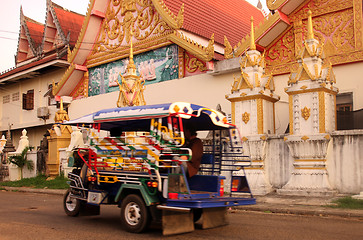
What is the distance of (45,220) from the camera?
9.16m

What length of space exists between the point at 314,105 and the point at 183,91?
805cm

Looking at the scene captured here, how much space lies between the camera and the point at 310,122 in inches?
472

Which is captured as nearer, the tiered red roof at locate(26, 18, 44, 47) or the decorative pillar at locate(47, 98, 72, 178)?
the decorative pillar at locate(47, 98, 72, 178)

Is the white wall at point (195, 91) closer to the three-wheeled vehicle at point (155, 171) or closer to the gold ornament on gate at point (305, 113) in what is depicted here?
the gold ornament on gate at point (305, 113)

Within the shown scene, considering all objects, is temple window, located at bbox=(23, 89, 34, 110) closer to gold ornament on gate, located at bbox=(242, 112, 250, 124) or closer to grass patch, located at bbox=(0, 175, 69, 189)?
grass patch, located at bbox=(0, 175, 69, 189)

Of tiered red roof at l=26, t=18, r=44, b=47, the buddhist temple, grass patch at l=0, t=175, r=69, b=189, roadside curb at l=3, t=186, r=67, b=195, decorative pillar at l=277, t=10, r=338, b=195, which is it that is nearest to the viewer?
decorative pillar at l=277, t=10, r=338, b=195

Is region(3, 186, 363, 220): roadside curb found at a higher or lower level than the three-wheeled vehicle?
lower

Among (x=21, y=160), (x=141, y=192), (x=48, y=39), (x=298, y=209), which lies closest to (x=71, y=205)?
(x=141, y=192)

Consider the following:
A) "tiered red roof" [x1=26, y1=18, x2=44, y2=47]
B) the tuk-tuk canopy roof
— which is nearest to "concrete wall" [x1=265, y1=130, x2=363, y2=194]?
the tuk-tuk canopy roof

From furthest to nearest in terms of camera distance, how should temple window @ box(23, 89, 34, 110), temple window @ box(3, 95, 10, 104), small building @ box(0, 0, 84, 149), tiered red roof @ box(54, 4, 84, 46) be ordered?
temple window @ box(3, 95, 10, 104)
temple window @ box(23, 89, 34, 110)
tiered red roof @ box(54, 4, 84, 46)
small building @ box(0, 0, 84, 149)

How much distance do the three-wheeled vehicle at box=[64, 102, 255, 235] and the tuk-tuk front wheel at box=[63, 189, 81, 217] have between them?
0.04 metres

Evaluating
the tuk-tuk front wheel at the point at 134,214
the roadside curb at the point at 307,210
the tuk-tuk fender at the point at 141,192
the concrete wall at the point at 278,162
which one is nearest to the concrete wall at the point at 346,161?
the concrete wall at the point at 278,162

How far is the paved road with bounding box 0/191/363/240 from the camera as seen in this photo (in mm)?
7156

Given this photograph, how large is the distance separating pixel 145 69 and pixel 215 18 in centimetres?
490
